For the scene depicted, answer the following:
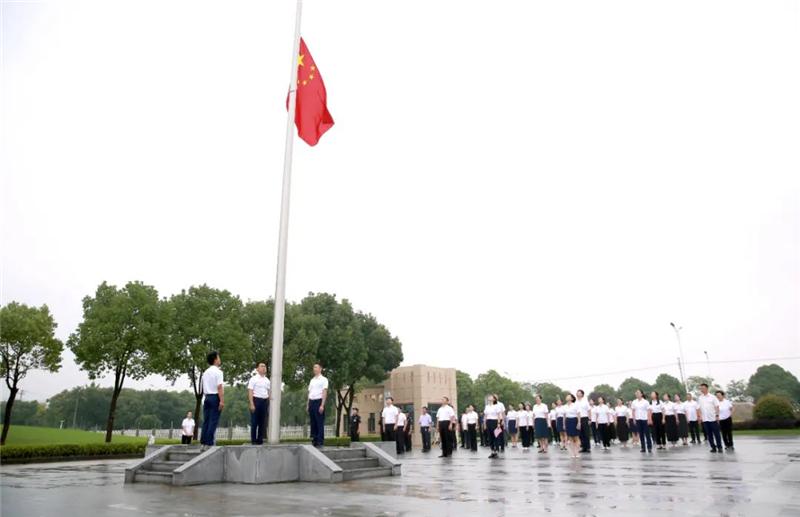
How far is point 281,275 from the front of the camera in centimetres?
1145

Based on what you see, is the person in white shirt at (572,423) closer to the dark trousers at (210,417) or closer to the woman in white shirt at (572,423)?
the woman in white shirt at (572,423)

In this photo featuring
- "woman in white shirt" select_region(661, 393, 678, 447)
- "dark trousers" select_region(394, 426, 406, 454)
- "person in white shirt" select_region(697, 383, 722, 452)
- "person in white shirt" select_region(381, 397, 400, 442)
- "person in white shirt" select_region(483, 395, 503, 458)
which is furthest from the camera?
"dark trousers" select_region(394, 426, 406, 454)

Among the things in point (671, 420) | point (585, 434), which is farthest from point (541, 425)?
point (671, 420)

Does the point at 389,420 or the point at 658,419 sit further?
the point at 389,420

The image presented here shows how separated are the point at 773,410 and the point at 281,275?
39.0 metres

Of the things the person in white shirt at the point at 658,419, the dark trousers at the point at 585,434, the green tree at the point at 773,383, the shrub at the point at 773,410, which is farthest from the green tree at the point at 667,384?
the dark trousers at the point at 585,434

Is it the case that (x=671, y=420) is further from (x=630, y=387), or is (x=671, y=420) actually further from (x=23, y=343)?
(x=630, y=387)

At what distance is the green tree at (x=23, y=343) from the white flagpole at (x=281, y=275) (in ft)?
87.3

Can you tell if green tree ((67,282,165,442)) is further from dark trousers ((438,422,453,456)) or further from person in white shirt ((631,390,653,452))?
person in white shirt ((631,390,653,452))

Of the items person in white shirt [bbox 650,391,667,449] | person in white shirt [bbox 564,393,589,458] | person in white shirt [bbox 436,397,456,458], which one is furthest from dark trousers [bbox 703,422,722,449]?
person in white shirt [bbox 436,397,456,458]

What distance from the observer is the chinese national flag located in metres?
13.4

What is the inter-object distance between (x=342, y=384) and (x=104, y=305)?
1955cm

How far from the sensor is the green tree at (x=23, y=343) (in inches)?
1197

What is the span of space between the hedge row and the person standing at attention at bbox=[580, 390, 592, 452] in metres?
22.4
